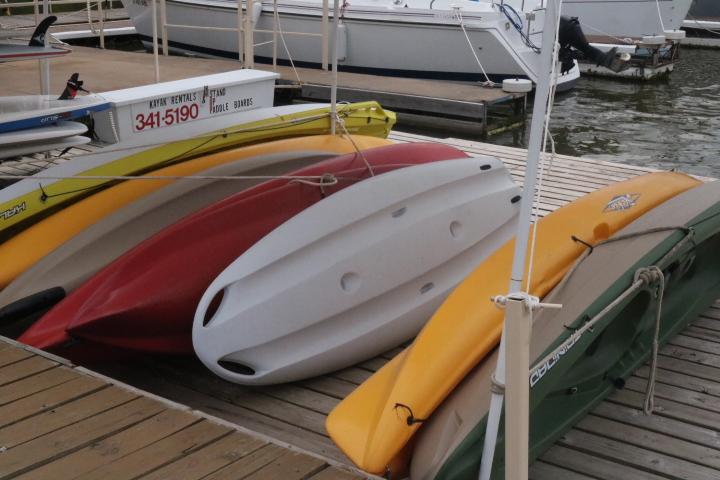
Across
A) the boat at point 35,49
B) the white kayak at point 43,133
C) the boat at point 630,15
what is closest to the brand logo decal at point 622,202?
the white kayak at point 43,133

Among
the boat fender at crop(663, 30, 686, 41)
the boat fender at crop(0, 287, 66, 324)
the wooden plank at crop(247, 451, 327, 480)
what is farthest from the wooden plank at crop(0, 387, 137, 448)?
the boat fender at crop(663, 30, 686, 41)

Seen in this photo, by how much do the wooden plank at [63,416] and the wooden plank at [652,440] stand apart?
2.03 metres

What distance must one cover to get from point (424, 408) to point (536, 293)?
A: 2.52ft

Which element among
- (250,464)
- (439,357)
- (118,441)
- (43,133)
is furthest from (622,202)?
(43,133)

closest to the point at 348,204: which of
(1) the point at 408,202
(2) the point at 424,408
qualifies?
(1) the point at 408,202

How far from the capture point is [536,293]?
3.81 metres

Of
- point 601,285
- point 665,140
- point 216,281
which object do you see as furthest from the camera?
point 665,140

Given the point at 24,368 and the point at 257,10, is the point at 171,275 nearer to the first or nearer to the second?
the point at 24,368

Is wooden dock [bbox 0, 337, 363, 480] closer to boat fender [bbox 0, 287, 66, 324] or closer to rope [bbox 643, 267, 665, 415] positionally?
boat fender [bbox 0, 287, 66, 324]

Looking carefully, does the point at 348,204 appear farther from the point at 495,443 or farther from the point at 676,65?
the point at 676,65

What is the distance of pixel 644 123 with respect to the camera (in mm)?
14391

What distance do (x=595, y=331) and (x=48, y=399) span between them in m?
2.23

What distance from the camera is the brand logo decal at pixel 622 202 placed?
15.0ft

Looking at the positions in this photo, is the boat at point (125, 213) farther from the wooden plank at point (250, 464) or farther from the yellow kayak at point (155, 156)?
the wooden plank at point (250, 464)
